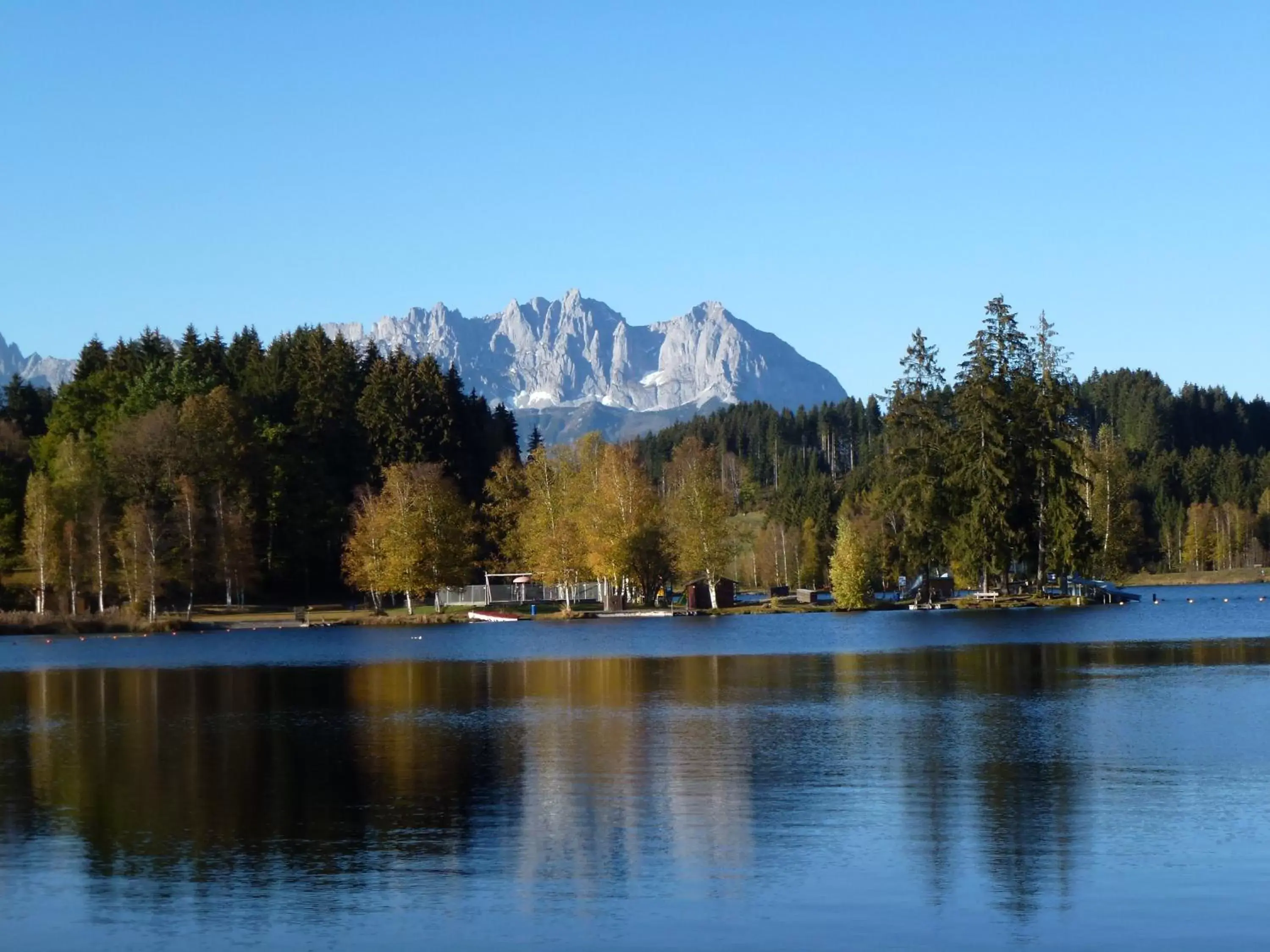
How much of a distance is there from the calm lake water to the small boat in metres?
56.4

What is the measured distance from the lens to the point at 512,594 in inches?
4722

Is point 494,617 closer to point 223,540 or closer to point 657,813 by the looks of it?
point 223,540

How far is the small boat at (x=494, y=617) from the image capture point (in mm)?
106438

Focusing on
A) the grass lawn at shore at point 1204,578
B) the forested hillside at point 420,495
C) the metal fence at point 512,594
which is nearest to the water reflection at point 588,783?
the forested hillside at point 420,495

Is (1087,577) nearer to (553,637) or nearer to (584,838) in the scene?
(553,637)

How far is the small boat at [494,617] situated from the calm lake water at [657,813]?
185ft

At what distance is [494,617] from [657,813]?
85.7m

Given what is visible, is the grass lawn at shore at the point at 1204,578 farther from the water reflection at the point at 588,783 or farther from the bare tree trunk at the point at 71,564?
the water reflection at the point at 588,783

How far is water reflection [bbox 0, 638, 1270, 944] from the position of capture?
62.1 feet

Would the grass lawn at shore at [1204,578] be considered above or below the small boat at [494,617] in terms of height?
below

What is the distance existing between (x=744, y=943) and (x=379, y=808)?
33.3ft

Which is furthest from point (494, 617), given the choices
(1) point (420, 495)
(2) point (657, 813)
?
(2) point (657, 813)

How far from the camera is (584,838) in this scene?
826 inches

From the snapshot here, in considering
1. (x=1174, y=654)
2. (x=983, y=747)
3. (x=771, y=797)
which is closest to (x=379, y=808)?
(x=771, y=797)
